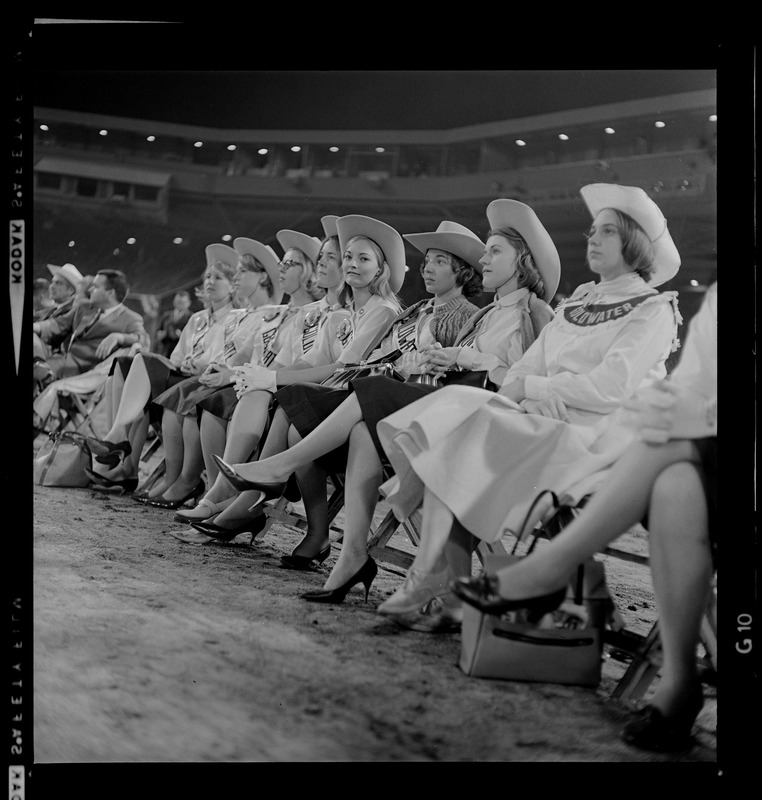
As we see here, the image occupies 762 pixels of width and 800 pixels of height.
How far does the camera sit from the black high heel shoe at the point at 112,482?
4926mm

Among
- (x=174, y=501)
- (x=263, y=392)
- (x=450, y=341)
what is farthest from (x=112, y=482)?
(x=450, y=341)

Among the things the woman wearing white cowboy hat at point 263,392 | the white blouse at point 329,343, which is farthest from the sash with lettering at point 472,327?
the white blouse at point 329,343

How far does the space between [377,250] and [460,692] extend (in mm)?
2185

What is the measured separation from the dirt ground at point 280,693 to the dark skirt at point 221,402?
1532 millimetres

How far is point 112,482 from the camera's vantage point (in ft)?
16.4

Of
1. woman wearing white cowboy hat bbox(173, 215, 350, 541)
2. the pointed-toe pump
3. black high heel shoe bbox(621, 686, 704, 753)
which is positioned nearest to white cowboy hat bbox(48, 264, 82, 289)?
woman wearing white cowboy hat bbox(173, 215, 350, 541)

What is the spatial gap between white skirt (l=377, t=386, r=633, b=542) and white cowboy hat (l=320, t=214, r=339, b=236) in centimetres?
129

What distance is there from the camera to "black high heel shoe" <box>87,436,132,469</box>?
502 centimetres

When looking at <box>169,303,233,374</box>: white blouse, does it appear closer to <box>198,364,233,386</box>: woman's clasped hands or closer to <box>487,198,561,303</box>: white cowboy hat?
<box>198,364,233,386</box>: woman's clasped hands

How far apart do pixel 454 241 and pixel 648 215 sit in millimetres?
998

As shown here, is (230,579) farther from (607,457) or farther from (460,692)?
(607,457)

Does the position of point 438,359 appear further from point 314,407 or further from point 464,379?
point 314,407
